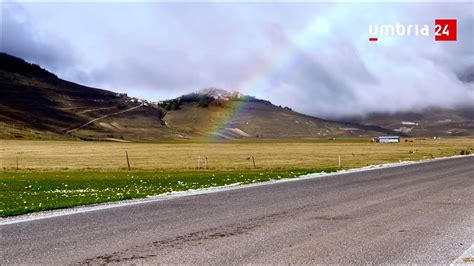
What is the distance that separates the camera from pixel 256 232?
14953mm

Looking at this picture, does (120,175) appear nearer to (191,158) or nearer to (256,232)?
(256,232)

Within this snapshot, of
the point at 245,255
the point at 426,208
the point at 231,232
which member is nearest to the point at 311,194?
the point at 426,208

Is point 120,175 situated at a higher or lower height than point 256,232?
lower

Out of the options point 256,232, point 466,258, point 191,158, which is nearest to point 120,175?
point 256,232

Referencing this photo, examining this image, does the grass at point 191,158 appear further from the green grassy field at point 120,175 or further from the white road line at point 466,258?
the white road line at point 466,258

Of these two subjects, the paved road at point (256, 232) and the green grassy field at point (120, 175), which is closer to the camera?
the paved road at point (256, 232)

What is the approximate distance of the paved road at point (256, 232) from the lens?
12023 millimetres

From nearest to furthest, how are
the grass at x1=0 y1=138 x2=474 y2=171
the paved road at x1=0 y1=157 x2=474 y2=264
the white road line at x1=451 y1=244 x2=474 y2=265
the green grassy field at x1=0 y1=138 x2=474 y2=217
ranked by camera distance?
the white road line at x1=451 y1=244 x2=474 y2=265 < the paved road at x1=0 y1=157 x2=474 y2=264 < the green grassy field at x1=0 y1=138 x2=474 y2=217 < the grass at x1=0 y1=138 x2=474 y2=171

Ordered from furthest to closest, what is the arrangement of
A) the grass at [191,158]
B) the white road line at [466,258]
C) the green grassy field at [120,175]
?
the grass at [191,158] → the green grassy field at [120,175] → the white road line at [466,258]

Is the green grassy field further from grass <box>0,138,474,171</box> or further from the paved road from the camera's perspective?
the paved road

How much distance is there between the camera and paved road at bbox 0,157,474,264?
12.0 metres

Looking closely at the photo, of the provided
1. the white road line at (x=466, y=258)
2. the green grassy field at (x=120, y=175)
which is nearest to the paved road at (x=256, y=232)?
the white road line at (x=466, y=258)

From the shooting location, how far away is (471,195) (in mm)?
25391

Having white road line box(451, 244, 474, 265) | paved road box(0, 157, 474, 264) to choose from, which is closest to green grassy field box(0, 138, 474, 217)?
paved road box(0, 157, 474, 264)
